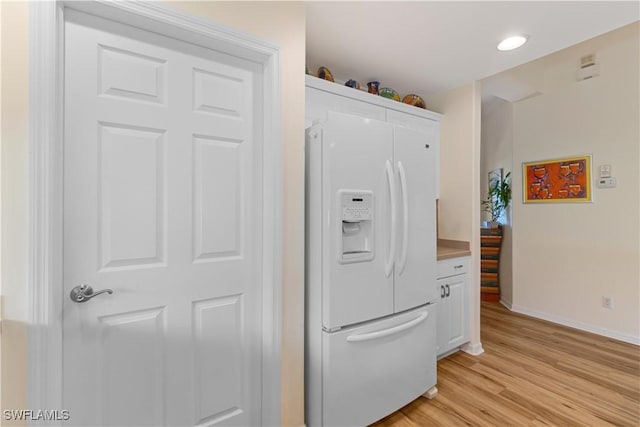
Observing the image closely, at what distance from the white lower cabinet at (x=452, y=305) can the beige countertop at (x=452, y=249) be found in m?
0.04

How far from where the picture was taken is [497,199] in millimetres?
4141

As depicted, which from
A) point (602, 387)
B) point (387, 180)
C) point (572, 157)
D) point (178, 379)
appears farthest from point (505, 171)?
point (178, 379)

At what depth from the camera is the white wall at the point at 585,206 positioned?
2.84 metres

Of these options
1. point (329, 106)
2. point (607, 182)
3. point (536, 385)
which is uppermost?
point (329, 106)

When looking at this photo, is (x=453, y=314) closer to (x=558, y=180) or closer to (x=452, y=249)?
(x=452, y=249)

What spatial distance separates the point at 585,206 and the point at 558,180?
1.25 ft

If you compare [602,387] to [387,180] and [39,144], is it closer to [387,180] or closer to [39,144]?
[387,180]

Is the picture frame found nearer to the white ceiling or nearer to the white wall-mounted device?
the white ceiling

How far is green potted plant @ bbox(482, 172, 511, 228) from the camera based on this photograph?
157 inches

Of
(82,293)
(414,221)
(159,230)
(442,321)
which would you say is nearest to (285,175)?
(159,230)

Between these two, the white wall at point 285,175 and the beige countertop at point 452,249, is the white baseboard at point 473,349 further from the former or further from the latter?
the white wall at point 285,175

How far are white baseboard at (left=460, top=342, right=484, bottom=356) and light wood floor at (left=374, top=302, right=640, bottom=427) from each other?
4 centimetres

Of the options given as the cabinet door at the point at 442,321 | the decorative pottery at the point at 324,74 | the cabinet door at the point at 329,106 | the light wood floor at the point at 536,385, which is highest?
the decorative pottery at the point at 324,74

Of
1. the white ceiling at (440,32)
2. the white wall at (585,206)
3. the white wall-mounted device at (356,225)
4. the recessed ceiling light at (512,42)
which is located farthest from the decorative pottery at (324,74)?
the white wall at (585,206)
